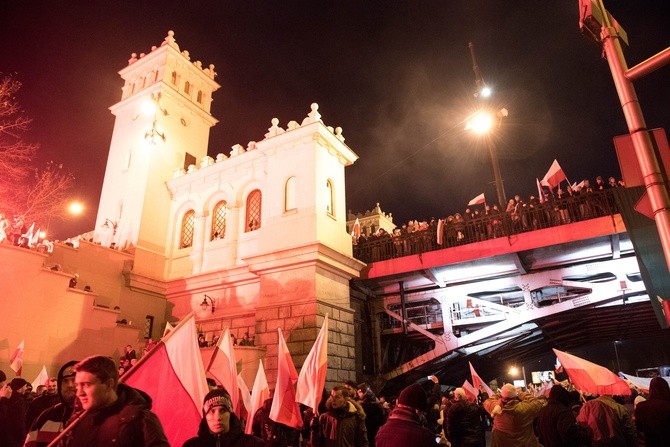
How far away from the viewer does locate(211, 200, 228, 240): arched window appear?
20.2 metres

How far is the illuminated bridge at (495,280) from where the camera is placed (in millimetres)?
14930

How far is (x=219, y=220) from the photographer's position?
20.5m

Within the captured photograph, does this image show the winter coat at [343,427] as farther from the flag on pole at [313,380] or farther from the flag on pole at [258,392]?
the flag on pole at [258,392]

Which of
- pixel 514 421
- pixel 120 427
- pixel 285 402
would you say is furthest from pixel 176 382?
pixel 514 421

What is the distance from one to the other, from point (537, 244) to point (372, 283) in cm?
685

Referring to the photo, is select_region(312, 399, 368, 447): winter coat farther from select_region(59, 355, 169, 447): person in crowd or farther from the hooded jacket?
select_region(59, 355, 169, 447): person in crowd

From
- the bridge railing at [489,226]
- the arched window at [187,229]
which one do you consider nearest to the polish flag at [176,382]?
the bridge railing at [489,226]

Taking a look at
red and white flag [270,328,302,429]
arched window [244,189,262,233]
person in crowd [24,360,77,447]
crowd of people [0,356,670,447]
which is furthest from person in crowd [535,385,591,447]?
arched window [244,189,262,233]

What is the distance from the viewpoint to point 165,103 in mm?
23500

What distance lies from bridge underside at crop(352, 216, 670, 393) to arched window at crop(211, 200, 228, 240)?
7018mm

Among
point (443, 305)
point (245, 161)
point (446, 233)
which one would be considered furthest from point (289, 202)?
point (443, 305)

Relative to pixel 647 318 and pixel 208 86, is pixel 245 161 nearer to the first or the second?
pixel 208 86

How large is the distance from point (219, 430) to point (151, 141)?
69.8ft

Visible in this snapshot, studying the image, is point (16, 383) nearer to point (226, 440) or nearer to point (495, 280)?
point (226, 440)
